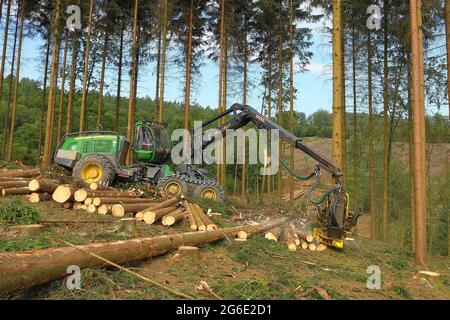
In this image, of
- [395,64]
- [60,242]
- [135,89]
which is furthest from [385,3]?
[60,242]

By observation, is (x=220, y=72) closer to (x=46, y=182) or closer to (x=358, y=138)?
(x=358, y=138)

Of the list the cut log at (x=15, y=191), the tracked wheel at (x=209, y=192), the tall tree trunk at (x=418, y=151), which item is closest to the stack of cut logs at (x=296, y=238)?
the tall tree trunk at (x=418, y=151)

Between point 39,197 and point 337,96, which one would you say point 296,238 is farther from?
point 39,197

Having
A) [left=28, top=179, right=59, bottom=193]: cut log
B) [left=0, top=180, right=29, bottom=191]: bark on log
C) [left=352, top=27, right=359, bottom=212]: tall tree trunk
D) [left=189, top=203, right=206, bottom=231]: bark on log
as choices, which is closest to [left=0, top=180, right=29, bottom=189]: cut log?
[left=0, top=180, right=29, bottom=191]: bark on log

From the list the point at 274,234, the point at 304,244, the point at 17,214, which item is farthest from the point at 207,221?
the point at 17,214

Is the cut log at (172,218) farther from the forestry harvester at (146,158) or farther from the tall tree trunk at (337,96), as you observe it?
the tall tree trunk at (337,96)

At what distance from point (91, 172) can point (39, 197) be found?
9.79 ft

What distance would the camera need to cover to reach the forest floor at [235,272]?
4406 mm

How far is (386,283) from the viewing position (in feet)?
20.6

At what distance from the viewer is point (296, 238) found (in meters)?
8.91

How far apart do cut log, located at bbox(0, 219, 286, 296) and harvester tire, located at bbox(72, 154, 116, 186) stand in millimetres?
5759

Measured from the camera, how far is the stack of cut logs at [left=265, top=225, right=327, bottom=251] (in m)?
8.70
